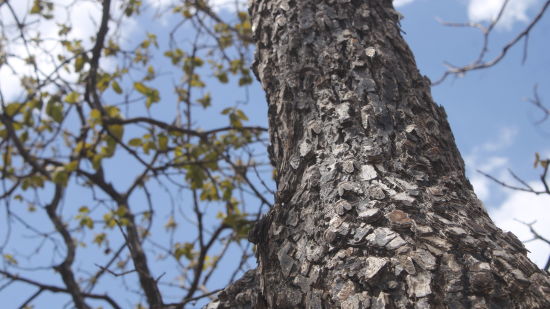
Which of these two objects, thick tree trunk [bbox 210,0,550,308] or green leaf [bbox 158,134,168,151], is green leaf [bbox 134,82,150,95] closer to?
green leaf [bbox 158,134,168,151]

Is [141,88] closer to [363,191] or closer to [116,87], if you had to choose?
[116,87]

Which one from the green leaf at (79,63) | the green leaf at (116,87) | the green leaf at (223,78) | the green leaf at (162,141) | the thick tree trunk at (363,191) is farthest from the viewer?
the green leaf at (223,78)

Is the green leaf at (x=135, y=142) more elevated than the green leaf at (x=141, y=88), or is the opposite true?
the green leaf at (x=141, y=88)

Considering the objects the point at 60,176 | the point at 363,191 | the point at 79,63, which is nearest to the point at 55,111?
the point at 60,176

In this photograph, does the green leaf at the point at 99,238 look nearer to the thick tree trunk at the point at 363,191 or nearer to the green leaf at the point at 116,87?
the green leaf at the point at 116,87

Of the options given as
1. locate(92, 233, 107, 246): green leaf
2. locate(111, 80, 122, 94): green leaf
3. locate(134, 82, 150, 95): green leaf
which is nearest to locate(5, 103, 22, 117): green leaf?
locate(111, 80, 122, 94): green leaf

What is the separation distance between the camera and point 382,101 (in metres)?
1.04

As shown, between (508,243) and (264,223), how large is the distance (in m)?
0.41

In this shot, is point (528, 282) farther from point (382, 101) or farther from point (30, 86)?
point (30, 86)

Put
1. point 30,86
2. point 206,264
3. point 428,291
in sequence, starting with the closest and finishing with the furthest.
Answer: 1. point 428,291
2. point 30,86
3. point 206,264

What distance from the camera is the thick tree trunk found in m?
0.72

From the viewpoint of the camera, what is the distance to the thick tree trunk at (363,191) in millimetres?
718

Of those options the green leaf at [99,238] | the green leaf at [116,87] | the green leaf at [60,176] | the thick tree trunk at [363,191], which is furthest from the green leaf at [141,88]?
the thick tree trunk at [363,191]

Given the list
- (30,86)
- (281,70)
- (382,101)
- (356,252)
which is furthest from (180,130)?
(356,252)
